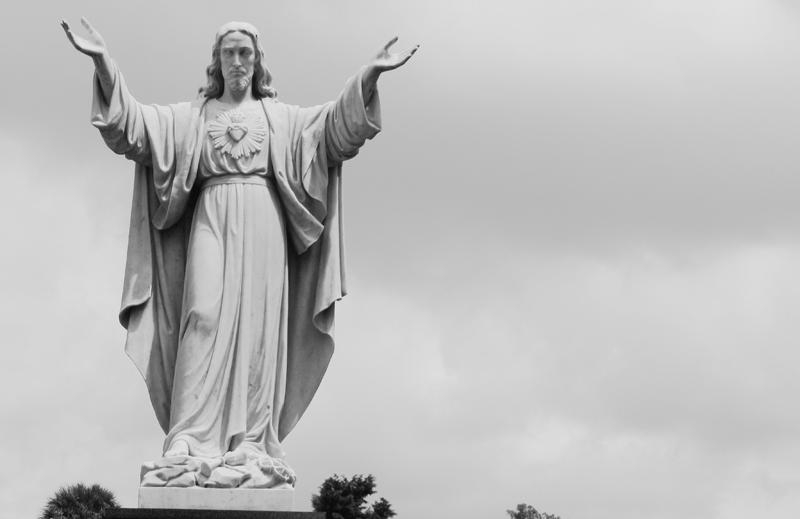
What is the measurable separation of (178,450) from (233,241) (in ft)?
7.21

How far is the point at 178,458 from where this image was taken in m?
17.5

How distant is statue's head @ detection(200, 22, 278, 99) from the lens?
18828 mm

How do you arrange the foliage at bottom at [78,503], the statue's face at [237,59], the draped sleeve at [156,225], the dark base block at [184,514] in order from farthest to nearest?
the foliage at bottom at [78,503] < the statue's face at [237,59] < the draped sleeve at [156,225] < the dark base block at [184,514]

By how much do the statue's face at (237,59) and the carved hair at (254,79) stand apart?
0.07 m

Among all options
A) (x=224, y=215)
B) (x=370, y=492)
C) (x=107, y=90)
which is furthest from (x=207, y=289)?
(x=370, y=492)

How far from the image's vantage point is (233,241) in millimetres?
18422

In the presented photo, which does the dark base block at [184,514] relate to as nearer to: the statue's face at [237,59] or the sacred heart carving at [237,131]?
the sacred heart carving at [237,131]

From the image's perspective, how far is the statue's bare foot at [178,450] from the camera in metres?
17.6

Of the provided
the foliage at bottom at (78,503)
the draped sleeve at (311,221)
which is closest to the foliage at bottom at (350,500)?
the foliage at bottom at (78,503)

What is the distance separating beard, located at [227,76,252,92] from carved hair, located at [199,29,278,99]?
20 cm

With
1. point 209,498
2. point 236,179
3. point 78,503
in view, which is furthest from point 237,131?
point 78,503

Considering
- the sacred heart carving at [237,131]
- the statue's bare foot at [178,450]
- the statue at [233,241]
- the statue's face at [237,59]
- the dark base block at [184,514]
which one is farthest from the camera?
the statue's face at [237,59]

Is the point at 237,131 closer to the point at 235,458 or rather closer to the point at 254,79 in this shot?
the point at 254,79

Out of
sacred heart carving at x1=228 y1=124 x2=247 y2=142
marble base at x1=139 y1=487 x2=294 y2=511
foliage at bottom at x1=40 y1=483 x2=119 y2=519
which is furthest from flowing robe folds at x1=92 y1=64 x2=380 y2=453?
foliage at bottom at x1=40 y1=483 x2=119 y2=519
